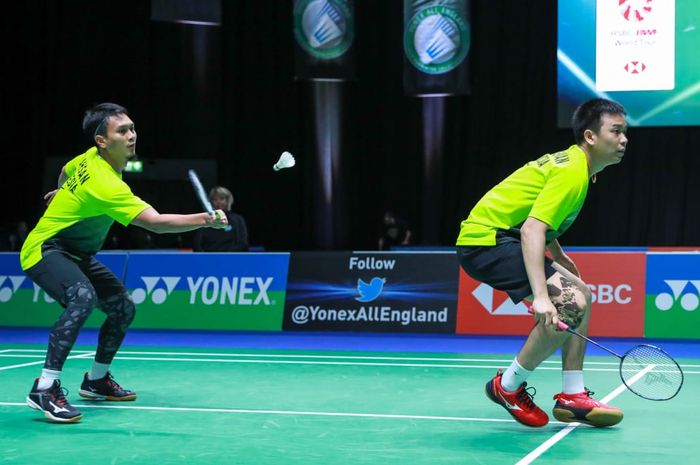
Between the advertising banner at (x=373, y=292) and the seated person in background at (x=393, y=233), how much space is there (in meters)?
6.84

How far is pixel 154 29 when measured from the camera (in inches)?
772

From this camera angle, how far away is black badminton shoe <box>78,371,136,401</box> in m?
6.31

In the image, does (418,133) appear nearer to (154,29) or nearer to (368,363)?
(154,29)

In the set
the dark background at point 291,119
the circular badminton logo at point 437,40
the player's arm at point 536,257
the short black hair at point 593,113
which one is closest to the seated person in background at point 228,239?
the circular badminton logo at point 437,40

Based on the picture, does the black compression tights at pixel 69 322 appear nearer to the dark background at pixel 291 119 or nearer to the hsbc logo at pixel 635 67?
the hsbc logo at pixel 635 67

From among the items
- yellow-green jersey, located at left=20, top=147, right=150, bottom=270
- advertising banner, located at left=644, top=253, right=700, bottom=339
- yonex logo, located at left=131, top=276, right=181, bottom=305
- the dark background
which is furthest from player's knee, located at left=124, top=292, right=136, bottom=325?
the dark background

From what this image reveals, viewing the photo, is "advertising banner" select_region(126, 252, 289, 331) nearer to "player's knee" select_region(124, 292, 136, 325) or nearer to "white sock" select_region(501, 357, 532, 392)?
"player's knee" select_region(124, 292, 136, 325)

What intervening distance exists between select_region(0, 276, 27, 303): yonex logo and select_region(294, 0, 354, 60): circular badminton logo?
541cm

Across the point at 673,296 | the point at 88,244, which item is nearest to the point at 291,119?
the point at 673,296

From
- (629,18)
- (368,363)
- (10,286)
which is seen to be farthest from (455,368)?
(629,18)

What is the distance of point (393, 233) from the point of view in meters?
18.0

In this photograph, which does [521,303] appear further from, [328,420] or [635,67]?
[328,420]

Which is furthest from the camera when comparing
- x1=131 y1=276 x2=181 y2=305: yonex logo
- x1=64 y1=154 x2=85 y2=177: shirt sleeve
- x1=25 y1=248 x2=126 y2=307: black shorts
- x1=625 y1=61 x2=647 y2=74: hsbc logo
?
x1=625 y1=61 x2=647 y2=74: hsbc logo

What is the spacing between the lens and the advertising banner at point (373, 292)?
34.4ft
